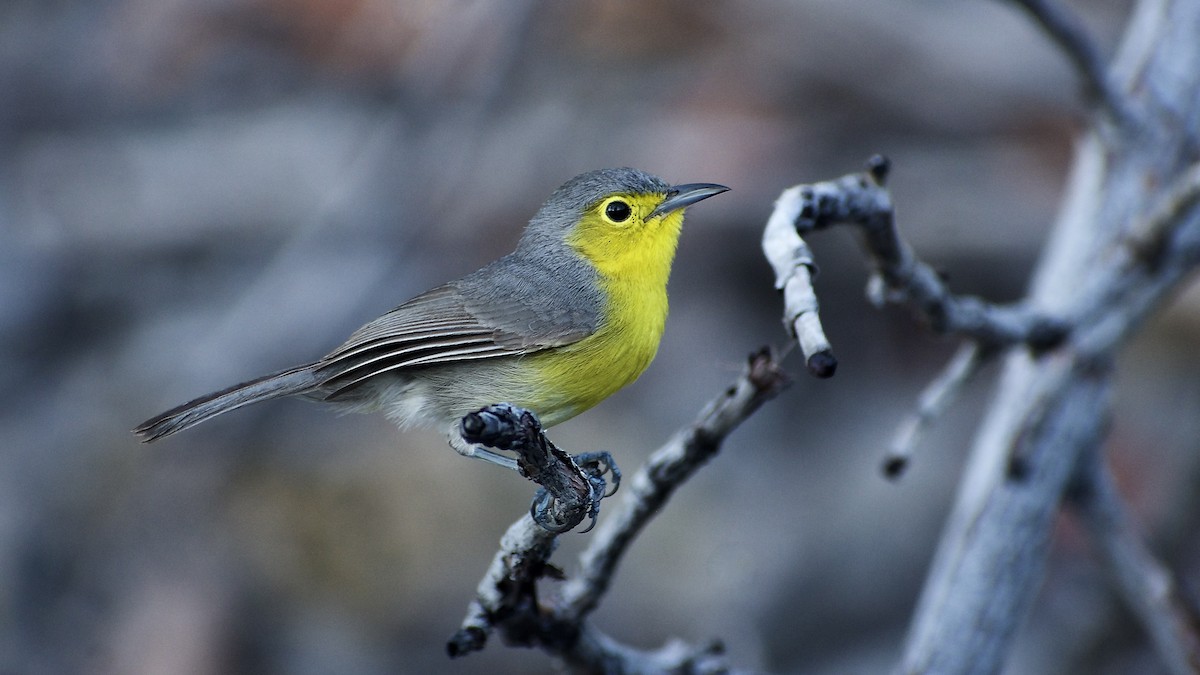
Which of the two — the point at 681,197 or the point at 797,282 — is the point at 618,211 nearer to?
the point at 681,197

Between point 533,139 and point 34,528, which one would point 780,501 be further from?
point 34,528

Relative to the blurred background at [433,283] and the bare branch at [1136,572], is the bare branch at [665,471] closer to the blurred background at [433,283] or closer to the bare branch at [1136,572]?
the bare branch at [1136,572]

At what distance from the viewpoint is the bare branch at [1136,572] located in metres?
4.23

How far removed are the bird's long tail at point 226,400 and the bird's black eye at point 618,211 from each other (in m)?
1.10

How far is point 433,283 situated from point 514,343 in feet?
17.4

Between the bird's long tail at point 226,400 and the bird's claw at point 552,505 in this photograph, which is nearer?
the bird's claw at point 552,505

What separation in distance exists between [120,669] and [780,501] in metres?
4.58

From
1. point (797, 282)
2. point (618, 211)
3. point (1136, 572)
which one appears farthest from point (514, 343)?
point (1136, 572)

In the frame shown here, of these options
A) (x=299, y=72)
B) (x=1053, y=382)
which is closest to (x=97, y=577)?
(x=299, y=72)

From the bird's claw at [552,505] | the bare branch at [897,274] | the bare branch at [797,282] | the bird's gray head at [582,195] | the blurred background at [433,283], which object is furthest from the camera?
the blurred background at [433,283]

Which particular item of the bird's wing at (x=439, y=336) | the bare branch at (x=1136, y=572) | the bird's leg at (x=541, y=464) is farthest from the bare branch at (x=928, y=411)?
the bird's leg at (x=541, y=464)

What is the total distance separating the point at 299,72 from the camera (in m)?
9.15

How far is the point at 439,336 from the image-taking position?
320 centimetres

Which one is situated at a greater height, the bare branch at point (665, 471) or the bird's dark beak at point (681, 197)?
the bird's dark beak at point (681, 197)
